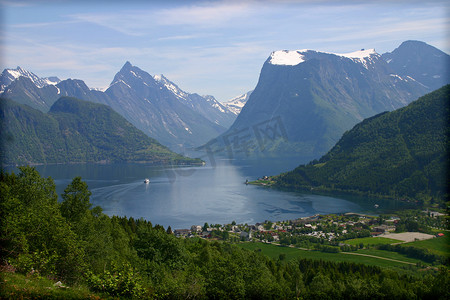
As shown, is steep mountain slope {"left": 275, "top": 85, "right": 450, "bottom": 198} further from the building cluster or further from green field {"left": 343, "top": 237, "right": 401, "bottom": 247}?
green field {"left": 343, "top": 237, "right": 401, "bottom": 247}

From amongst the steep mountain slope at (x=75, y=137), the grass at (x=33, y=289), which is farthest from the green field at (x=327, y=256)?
the steep mountain slope at (x=75, y=137)

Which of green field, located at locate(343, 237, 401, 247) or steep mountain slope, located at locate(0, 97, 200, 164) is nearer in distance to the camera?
green field, located at locate(343, 237, 401, 247)

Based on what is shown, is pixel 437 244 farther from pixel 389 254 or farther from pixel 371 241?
pixel 371 241

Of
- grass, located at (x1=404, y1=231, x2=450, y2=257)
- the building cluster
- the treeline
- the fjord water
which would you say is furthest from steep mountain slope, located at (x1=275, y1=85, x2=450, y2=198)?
the treeline

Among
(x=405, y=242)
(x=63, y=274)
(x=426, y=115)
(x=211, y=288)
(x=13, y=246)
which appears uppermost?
(x=426, y=115)

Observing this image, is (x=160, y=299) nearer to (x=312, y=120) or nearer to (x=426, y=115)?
(x=426, y=115)

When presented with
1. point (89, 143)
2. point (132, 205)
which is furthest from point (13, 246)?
point (89, 143)
